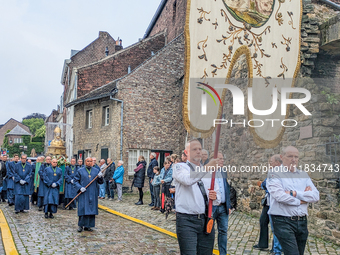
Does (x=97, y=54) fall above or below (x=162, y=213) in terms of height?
above

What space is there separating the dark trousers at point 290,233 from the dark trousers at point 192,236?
789 mm

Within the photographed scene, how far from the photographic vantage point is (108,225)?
9719mm

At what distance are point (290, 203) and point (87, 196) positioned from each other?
584cm

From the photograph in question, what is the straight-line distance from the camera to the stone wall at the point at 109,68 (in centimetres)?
2442

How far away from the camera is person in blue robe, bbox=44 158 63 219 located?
1100cm

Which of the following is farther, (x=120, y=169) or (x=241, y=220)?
(x=120, y=169)

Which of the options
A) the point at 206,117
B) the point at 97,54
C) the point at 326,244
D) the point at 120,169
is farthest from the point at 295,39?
the point at 97,54

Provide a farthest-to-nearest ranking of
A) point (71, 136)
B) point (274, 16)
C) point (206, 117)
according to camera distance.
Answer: point (71, 136) < point (274, 16) < point (206, 117)

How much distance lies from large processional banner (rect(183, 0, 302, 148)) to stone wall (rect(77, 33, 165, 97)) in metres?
18.1

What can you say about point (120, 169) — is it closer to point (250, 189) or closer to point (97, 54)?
point (250, 189)

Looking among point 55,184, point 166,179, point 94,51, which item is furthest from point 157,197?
point 94,51

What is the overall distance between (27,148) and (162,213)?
231 feet

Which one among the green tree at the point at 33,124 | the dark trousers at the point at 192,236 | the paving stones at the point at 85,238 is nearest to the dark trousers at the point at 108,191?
the paving stones at the point at 85,238

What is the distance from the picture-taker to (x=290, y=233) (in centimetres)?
429
